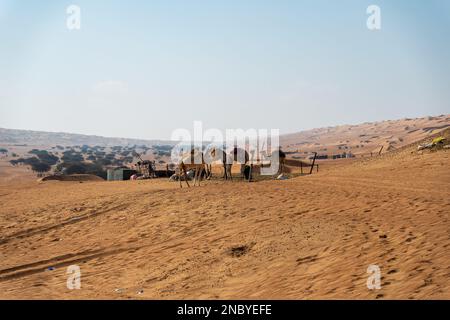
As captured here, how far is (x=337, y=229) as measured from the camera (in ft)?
33.8

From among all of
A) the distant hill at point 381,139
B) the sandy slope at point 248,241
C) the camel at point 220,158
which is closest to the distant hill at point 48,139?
the distant hill at point 381,139

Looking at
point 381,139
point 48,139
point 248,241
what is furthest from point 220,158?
point 48,139

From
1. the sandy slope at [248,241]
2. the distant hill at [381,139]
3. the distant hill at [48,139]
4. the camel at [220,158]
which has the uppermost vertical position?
the distant hill at [48,139]

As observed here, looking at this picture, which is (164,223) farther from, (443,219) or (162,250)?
(443,219)

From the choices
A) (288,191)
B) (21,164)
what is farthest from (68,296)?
(21,164)

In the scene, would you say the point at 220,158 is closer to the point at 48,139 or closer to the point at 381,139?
the point at 381,139

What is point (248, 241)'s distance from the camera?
10.6 metres

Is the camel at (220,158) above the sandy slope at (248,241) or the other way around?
above

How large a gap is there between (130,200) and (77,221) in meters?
2.33

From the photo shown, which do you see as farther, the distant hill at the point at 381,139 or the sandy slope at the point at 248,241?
the distant hill at the point at 381,139

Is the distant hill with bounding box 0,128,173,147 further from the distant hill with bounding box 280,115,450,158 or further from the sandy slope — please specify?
the sandy slope

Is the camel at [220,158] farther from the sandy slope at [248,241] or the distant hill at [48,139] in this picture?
the distant hill at [48,139]

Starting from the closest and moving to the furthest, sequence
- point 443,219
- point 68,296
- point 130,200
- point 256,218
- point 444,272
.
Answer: point 444,272 → point 68,296 → point 443,219 → point 256,218 → point 130,200

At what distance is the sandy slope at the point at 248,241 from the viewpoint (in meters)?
7.77
